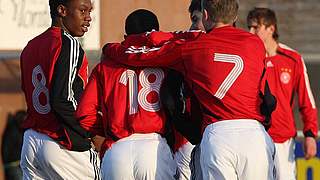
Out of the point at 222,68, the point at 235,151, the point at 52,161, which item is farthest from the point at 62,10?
the point at 235,151

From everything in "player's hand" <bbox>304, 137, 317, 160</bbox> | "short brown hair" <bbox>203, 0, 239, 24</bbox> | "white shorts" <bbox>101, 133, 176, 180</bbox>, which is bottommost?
"player's hand" <bbox>304, 137, 317, 160</bbox>

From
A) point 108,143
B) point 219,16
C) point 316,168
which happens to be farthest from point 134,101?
point 316,168

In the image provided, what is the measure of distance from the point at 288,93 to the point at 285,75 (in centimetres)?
16

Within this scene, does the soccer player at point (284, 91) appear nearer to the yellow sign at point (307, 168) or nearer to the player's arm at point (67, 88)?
the yellow sign at point (307, 168)

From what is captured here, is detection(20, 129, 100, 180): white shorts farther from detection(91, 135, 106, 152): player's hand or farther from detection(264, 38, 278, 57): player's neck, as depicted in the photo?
detection(264, 38, 278, 57): player's neck

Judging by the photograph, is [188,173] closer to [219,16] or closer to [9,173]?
[219,16]

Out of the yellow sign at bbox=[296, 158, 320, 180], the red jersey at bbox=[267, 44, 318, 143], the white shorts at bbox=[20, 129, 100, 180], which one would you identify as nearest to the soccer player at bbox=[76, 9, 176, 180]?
the white shorts at bbox=[20, 129, 100, 180]

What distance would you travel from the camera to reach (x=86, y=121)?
6941 mm

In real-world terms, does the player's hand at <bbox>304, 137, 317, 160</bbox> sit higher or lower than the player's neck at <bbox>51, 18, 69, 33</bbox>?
lower

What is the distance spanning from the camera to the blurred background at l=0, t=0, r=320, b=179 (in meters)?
11.6

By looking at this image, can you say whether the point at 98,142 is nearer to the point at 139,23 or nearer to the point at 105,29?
the point at 139,23

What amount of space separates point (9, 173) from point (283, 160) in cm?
376

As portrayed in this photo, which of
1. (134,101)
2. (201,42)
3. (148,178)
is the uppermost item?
(201,42)

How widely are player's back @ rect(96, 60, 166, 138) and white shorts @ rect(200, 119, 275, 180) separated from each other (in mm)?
404
